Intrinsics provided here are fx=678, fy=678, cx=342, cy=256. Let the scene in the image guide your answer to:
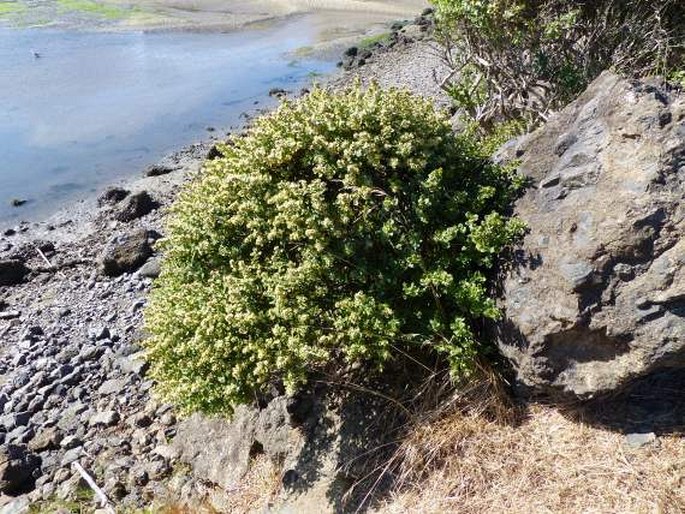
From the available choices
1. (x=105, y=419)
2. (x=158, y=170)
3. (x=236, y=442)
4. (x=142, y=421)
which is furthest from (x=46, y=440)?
(x=158, y=170)

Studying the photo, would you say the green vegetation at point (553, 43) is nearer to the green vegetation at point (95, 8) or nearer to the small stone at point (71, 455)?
the small stone at point (71, 455)

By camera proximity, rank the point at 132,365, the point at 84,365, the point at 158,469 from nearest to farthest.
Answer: the point at 158,469 < the point at 132,365 < the point at 84,365

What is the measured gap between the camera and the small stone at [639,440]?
16.8ft

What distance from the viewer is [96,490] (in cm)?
791

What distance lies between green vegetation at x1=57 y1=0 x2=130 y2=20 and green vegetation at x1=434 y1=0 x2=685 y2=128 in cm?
4432

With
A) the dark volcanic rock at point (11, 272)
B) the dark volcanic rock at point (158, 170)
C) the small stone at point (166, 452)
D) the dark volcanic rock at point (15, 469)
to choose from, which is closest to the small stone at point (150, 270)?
the dark volcanic rock at point (11, 272)

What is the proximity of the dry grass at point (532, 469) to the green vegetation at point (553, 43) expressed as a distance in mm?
4123

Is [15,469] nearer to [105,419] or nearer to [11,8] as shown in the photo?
[105,419]

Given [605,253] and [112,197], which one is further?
[112,197]

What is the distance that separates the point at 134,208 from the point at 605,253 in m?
13.3

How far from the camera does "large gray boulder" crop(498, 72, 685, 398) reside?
4.70 meters

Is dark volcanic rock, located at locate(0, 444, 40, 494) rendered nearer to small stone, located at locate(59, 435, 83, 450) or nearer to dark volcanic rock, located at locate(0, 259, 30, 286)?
small stone, located at locate(59, 435, 83, 450)

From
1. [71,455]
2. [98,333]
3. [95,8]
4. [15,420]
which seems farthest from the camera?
[95,8]

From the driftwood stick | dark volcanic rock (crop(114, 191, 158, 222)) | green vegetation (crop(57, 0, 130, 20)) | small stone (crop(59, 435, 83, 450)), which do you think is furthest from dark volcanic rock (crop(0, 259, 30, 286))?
green vegetation (crop(57, 0, 130, 20))
